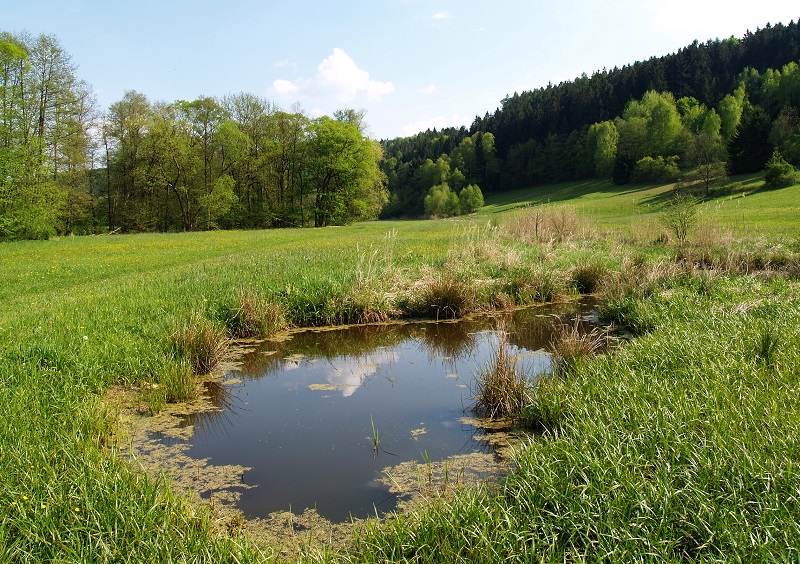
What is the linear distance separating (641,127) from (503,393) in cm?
6895

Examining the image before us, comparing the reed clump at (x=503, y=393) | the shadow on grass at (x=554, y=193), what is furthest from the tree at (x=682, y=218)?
the shadow on grass at (x=554, y=193)

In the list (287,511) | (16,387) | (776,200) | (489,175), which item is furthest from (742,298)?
(489,175)

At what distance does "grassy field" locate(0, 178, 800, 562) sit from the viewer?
2.95m

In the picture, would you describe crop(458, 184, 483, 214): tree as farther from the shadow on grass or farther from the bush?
the shadow on grass

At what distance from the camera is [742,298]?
8648 mm

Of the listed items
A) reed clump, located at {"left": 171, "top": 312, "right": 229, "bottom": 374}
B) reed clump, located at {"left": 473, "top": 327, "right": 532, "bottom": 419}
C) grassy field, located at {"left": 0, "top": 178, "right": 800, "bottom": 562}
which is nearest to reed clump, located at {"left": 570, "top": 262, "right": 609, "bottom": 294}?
grassy field, located at {"left": 0, "top": 178, "right": 800, "bottom": 562}

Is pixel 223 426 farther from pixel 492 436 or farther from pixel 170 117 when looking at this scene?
pixel 170 117

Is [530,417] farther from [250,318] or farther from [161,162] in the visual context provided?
[161,162]

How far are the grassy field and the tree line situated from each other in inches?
989

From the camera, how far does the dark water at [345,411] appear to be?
14.4ft

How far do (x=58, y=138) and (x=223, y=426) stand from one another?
35.6 m

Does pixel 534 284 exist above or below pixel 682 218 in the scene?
below

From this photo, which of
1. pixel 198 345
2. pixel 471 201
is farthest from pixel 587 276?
pixel 471 201

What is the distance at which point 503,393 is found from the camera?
5.80 metres
